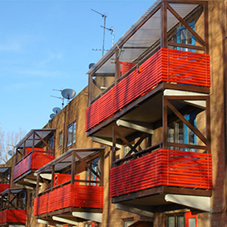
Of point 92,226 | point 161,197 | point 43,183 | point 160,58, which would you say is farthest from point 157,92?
point 43,183

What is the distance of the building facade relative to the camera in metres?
14.1

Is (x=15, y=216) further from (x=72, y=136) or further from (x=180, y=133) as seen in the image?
(x=180, y=133)

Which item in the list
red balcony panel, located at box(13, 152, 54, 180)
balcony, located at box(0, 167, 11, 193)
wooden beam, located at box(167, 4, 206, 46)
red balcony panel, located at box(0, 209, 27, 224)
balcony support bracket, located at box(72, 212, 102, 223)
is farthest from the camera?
balcony, located at box(0, 167, 11, 193)

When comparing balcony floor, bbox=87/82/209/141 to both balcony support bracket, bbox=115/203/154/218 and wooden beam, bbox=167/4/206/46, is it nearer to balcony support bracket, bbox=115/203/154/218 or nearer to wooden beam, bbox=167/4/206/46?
wooden beam, bbox=167/4/206/46

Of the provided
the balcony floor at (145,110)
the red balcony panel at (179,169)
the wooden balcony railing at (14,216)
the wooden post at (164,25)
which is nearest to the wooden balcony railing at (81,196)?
the balcony floor at (145,110)

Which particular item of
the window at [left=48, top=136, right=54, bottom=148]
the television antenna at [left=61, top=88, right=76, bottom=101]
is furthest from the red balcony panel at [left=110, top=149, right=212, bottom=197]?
the television antenna at [left=61, top=88, right=76, bottom=101]

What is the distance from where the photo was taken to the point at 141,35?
18.2m

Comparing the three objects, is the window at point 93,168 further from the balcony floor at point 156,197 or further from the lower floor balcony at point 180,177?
the lower floor balcony at point 180,177

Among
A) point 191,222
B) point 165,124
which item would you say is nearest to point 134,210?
point 191,222

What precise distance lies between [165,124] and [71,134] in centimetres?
1427

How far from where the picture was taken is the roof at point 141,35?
53.3 feet

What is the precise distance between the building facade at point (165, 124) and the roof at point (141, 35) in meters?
0.03

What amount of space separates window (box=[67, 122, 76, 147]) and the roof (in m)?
6.64

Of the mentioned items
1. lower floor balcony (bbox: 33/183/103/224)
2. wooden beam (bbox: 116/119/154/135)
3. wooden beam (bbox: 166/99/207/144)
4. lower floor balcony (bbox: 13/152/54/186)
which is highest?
lower floor balcony (bbox: 13/152/54/186)
